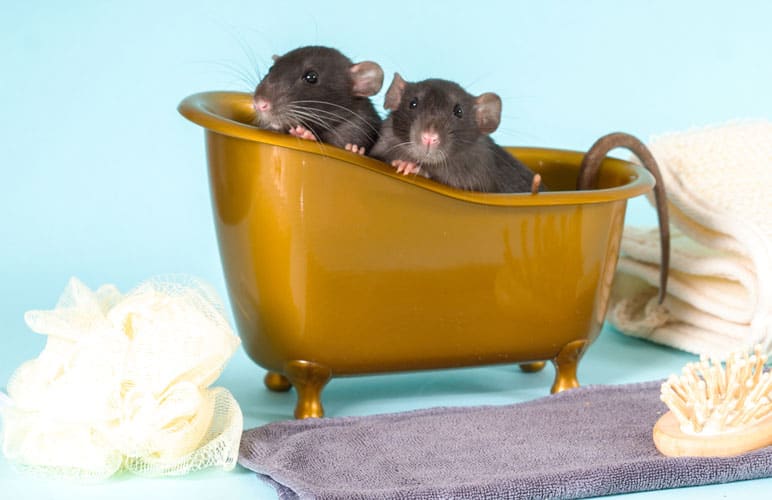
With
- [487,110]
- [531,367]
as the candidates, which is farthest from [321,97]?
[531,367]

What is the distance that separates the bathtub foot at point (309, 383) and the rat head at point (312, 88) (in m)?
0.55

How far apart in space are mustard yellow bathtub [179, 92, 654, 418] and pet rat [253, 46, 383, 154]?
0.12 metres

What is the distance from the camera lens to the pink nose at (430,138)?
2805 mm

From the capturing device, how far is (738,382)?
2.52 meters

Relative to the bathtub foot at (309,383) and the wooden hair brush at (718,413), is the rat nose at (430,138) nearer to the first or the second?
the bathtub foot at (309,383)

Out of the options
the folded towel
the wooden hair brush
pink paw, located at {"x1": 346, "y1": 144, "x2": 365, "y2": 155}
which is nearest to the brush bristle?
the wooden hair brush

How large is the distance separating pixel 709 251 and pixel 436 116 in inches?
44.3

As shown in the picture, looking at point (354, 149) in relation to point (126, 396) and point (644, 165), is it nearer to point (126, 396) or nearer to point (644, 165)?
point (126, 396)

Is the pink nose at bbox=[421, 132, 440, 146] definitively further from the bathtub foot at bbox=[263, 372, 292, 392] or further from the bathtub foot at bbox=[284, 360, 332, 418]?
the bathtub foot at bbox=[263, 372, 292, 392]

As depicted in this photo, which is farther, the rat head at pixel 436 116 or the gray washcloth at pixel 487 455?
the rat head at pixel 436 116

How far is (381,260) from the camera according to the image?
2812 mm

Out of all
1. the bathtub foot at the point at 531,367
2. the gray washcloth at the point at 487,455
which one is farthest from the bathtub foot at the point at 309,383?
the bathtub foot at the point at 531,367

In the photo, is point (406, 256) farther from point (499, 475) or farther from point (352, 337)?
point (499, 475)

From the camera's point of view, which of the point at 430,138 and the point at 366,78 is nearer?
the point at 430,138
